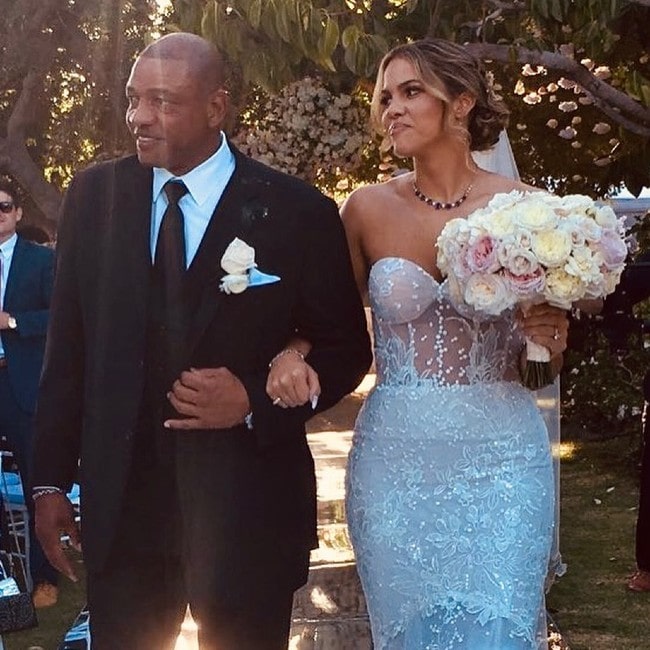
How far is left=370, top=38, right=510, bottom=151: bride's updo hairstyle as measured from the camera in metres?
3.80

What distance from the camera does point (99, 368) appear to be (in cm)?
320

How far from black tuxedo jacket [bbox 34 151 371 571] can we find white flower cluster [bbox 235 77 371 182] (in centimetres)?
356

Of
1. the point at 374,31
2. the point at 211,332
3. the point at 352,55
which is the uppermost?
the point at 374,31

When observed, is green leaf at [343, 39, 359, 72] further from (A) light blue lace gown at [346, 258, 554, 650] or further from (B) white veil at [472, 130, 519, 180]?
(A) light blue lace gown at [346, 258, 554, 650]

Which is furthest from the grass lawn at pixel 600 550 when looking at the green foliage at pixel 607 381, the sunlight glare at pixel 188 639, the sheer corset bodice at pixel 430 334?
the sheer corset bodice at pixel 430 334

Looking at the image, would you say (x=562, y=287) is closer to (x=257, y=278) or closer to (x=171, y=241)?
(x=257, y=278)

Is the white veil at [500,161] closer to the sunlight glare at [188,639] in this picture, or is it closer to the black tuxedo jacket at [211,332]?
the sunlight glare at [188,639]

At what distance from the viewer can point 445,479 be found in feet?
12.7

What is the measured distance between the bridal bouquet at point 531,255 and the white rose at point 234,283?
743 millimetres

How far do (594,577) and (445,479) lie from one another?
440cm

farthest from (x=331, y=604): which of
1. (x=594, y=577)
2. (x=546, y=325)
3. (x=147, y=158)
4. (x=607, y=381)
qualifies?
(x=607, y=381)

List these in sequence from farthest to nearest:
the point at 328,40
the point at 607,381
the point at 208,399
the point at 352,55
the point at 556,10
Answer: the point at 607,381 → the point at 556,10 → the point at 352,55 → the point at 328,40 → the point at 208,399

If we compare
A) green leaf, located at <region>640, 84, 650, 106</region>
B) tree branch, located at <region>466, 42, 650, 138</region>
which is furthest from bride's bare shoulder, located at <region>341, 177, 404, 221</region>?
green leaf, located at <region>640, 84, 650, 106</region>

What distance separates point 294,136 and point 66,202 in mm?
3707
